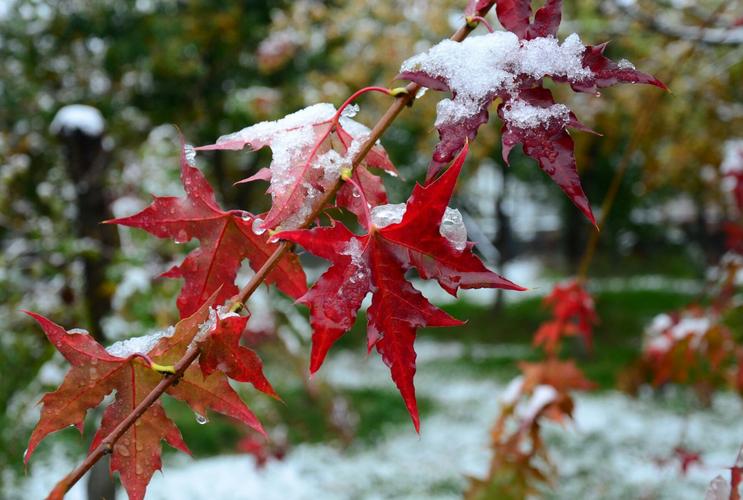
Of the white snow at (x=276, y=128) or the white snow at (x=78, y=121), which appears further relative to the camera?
the white snow at (x=78, y=121)

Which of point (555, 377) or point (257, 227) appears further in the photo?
point (555, 377)

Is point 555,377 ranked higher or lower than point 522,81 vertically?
lower

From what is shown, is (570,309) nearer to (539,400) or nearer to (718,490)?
(539,400)

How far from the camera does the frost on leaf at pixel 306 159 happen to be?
457mm

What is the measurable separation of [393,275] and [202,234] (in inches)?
7.1

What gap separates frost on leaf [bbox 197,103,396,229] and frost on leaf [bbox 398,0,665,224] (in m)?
0.08

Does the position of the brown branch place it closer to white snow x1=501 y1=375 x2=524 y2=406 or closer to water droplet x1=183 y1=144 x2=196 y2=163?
water droplet x1=183 y1=144 x2=196 y2=163

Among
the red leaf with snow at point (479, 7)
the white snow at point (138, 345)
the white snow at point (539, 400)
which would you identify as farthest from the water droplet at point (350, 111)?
the white snow at point (539, 400)

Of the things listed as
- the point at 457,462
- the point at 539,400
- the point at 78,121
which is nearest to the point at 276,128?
the point at 539,400

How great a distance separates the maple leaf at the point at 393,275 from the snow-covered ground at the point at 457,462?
11.0ft

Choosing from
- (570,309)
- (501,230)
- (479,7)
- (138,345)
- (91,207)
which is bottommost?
(501,230)

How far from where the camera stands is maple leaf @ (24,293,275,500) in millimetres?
445

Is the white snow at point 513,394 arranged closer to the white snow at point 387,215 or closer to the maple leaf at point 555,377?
the maple leaf at point 555,377

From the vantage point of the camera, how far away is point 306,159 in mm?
479
